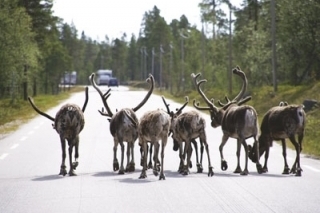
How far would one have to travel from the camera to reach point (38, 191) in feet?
33.7

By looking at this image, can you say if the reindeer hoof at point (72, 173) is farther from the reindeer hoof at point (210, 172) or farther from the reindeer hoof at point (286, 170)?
the reindeer hoof at point (286, 170)

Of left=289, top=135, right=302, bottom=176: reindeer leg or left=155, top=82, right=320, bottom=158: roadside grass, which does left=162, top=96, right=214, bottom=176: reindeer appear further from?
left=155, top=82, right=320, bottom=158: roadside grass

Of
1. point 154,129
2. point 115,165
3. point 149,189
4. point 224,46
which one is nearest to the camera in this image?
point 149,189

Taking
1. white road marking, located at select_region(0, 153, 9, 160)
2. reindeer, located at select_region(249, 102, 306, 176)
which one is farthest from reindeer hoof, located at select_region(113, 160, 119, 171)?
white road marking, located at select_region(0, 153, 9, 160)

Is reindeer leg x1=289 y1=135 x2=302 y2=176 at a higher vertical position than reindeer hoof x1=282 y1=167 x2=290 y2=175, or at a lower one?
higher

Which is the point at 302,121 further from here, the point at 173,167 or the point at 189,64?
the point at 189,64

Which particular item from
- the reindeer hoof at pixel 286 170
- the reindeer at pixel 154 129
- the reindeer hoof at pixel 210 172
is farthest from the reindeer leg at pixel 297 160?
the reindeer at pixel 154 129

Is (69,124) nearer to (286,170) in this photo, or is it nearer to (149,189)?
(149,189)

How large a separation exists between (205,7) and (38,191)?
80456 millimetres

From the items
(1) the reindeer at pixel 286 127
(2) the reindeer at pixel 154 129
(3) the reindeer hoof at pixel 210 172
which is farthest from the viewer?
(1) the reindeer at pixel 286 127

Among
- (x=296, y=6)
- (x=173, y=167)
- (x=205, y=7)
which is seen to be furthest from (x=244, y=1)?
(x=173, y=167)

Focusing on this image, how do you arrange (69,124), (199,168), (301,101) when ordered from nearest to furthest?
(69,124) → (199,168) → (301,101)

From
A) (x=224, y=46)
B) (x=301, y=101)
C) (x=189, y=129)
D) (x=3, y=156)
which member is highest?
(x=224, y=46)

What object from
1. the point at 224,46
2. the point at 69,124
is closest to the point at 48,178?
the point at 69,124
